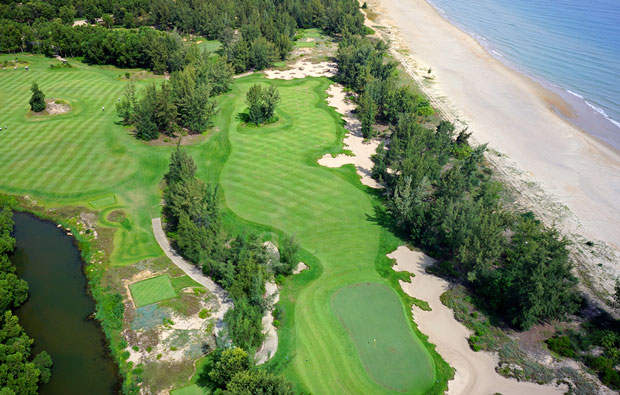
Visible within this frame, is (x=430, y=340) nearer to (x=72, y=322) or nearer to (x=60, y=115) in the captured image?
(x=72, y=322)

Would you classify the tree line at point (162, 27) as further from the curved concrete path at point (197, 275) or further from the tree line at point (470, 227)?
the curved concrete path at point (197, 275)

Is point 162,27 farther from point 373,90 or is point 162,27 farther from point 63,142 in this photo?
point 373,90

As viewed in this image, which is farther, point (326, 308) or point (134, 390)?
point (326, 308)

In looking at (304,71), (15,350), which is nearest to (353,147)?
(304,71)

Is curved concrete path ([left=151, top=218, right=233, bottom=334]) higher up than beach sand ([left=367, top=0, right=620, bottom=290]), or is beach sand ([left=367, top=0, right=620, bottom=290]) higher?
beach sand ([left=367, top=0, right=620, bottom=290])

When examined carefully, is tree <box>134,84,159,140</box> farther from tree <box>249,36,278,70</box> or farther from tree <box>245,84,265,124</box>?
tree <box>249,36,278,70</box>

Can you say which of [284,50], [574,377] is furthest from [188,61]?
[574,377]

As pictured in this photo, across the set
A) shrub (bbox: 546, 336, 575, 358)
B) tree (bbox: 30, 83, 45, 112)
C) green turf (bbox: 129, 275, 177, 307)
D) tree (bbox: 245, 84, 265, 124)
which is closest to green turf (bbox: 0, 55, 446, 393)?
green turf (bbox: 129, 275, 177, 307)
